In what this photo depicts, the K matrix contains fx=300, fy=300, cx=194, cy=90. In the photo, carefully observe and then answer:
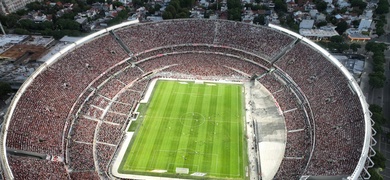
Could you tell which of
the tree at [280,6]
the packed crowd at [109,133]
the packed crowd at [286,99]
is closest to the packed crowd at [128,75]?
the packed crowd at [109,133]

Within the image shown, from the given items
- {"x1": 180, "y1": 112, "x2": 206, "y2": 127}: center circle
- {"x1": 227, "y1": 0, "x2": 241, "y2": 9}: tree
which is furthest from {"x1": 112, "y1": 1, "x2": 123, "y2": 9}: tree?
{"x1": 180, "y1": 112, "x2": 206, "y2": 127}: center circle

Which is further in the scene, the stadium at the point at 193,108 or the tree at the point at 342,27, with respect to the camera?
the tree at the point at 342,27

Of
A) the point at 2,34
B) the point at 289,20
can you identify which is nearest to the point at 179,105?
the point at 289,20

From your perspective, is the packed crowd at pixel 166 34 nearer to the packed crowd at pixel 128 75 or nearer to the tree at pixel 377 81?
the packed crowd at pixel 128 75

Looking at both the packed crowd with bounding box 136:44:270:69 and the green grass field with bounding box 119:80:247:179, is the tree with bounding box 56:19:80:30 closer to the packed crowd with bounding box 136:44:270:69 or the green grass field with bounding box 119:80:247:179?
the packed crowd with bounding box 136:44:270:69

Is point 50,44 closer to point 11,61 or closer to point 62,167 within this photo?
point 11,61

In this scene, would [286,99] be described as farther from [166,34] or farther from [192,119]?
[166,34]

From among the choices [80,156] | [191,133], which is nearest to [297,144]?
[191,133]
